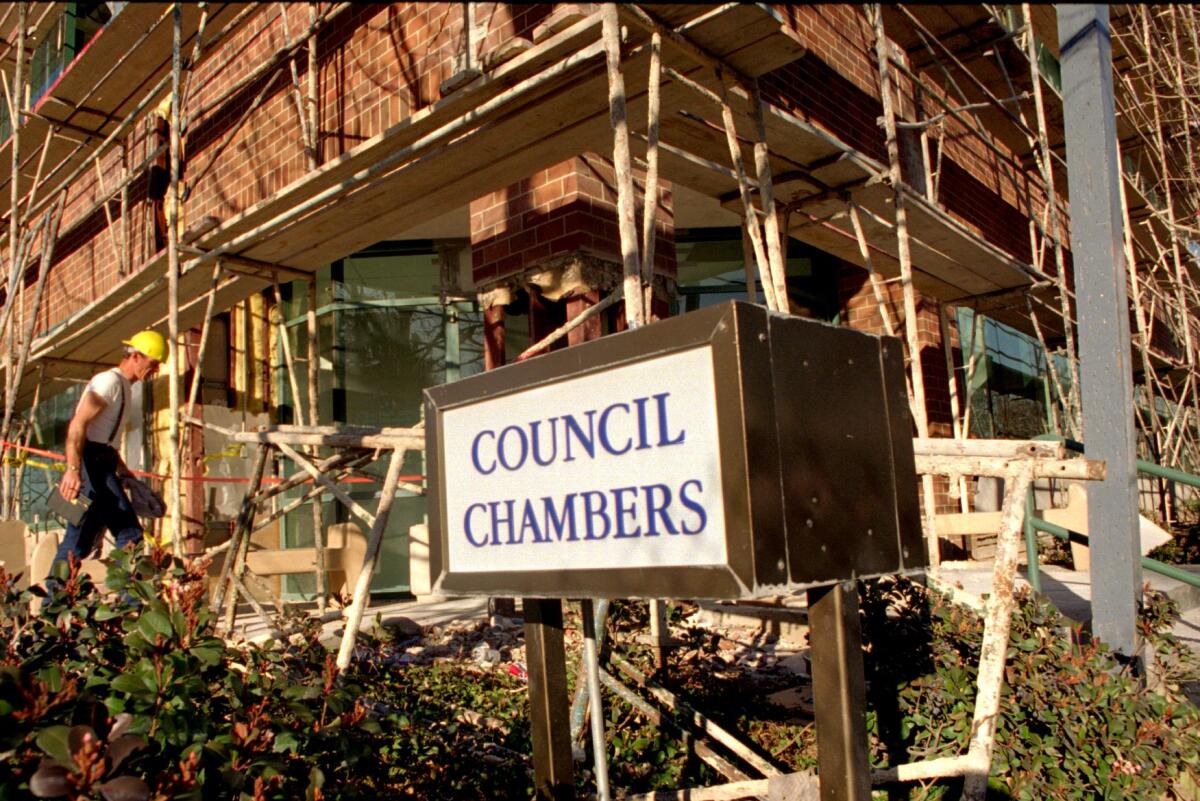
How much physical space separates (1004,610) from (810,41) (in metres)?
5.87

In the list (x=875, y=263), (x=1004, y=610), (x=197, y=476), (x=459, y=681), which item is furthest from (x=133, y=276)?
(x=1004, y=610)

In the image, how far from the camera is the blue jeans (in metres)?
5.47

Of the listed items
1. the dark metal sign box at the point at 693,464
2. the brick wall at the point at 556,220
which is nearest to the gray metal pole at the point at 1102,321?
the dark metal sign box at the point at 693,464

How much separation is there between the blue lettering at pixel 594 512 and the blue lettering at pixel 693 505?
19 centimetres

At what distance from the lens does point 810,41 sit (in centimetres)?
731

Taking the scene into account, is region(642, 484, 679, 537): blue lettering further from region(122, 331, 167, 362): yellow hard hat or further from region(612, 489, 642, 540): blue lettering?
region(122, 331, 167, 362): yellow hard hat

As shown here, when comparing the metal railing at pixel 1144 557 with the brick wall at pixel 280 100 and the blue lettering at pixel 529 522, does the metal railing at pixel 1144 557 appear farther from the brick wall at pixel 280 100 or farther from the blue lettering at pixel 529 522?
the brick wall at pixel 280 100

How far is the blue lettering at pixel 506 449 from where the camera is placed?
81.9 inches

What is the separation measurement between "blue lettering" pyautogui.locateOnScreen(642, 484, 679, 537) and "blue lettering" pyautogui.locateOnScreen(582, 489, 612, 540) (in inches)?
4.3

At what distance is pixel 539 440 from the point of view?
205 cm

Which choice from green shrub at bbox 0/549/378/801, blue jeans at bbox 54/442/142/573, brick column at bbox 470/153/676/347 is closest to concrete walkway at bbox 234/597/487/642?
blue jeans at bbox 54/442/142/573

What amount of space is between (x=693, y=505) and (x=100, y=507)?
4.85m

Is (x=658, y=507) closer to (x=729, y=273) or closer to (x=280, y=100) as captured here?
(x=280, y=100)

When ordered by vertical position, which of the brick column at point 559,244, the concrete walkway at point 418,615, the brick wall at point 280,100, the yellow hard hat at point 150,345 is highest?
the brick wall at point 280,100
